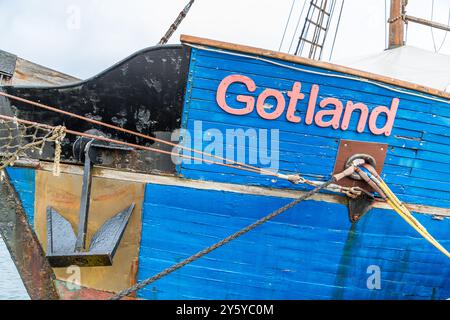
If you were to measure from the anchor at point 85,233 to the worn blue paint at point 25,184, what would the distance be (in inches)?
8.3

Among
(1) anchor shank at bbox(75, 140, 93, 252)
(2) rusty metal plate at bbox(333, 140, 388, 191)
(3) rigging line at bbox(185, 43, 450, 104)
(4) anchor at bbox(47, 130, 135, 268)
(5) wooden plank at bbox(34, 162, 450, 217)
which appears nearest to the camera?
(4) anchor at bbox(47, 130, 135, 268)

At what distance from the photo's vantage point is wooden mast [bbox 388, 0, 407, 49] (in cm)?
700

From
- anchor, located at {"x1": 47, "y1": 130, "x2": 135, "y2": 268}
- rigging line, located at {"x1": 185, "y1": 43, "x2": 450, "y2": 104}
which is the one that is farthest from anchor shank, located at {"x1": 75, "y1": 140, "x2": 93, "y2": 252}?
rigging line, located at {"x1": 185, "y1": 43, "x2": 450, "y2": 104}

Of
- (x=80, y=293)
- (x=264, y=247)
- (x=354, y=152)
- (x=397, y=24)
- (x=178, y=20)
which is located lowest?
(x=80, y=293)

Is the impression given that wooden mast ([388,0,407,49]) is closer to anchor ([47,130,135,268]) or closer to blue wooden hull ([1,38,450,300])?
blue wooden hull ([1,38,450,300])

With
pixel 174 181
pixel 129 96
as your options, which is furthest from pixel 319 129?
pixel 129 96

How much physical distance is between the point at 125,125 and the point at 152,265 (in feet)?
3.84

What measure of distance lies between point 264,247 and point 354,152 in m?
1.09

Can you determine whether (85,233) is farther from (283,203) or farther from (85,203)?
(283,203)

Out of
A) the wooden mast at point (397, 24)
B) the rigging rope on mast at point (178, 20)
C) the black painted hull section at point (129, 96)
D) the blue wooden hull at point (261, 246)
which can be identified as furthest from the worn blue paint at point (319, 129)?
the wooden mast at point (397, 24)

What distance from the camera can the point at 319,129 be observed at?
377 centimetres

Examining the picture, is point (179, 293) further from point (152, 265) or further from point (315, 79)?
point (315, 79)

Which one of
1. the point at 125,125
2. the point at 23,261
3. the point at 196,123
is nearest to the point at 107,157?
the point at 125,125

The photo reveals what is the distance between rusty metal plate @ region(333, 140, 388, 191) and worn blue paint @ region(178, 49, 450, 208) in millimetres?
42
